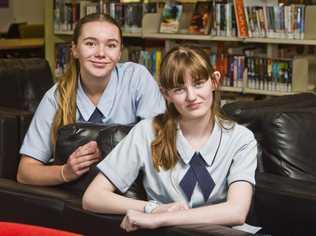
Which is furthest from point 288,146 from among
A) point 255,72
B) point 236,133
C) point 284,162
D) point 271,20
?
point 255,72

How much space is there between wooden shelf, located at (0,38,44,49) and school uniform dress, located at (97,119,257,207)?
3964 mm

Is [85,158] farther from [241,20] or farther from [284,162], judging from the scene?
[241,20]

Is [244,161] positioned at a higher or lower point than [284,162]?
higher

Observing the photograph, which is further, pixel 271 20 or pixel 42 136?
pixel 271 20

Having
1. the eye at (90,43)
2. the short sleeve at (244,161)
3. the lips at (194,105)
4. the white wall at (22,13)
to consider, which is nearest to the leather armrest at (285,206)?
the short sleeve at (244,161)

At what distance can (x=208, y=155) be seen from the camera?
1991 mm

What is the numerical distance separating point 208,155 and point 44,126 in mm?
682

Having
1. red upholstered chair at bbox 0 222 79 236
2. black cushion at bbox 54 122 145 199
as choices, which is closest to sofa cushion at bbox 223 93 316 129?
black cushion at bbox 54 122 145 199

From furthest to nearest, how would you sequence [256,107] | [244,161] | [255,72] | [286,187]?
[255,72]
[256,107]
[286,187]
[244,161]

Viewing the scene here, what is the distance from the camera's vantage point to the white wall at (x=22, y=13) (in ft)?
20.8

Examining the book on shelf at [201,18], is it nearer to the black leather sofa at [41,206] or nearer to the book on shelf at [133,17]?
the book on shelf at [133,17]

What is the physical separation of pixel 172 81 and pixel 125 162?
0.28 m

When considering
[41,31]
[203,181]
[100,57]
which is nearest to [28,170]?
[100,57]

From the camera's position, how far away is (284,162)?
2428mm
